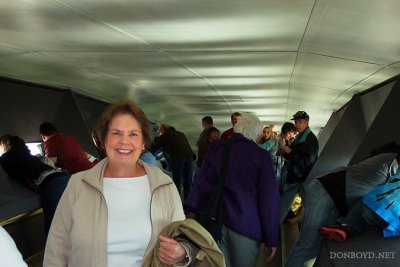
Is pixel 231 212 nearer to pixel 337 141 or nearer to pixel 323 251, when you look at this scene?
pixel 323 251

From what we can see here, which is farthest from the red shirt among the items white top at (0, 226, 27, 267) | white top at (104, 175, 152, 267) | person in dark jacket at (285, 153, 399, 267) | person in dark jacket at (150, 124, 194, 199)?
white top at (0, 226, 27, 267)

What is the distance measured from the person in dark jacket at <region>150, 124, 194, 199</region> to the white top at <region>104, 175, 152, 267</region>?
6.37 metres

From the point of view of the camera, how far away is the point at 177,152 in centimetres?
859

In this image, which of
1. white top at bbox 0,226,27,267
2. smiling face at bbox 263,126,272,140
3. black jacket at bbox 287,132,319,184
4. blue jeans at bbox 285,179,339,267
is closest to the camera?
white top at bbox 0,226,27,267

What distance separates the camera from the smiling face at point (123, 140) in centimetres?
213

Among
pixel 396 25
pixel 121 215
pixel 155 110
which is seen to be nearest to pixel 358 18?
pixel 396 25

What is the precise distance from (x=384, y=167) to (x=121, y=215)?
7.14 ft

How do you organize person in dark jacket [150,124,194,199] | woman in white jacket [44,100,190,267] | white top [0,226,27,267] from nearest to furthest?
white top [0,226,27,267] < woman in white jacket [44,100,190,267] < person in dark jacket [150,124,194,199]

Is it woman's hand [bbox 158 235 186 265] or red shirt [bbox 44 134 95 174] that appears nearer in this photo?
woman's hand [bbox 158 235 186 265]

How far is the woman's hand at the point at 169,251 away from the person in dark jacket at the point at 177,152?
21.5 ft

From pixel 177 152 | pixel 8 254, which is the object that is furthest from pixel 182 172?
pixel 8 254

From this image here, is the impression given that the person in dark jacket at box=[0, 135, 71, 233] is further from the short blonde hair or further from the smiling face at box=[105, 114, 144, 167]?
the smiling face at box=[105, 114, 144, 167]

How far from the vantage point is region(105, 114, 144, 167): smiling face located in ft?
7.00

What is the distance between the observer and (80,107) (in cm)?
966
